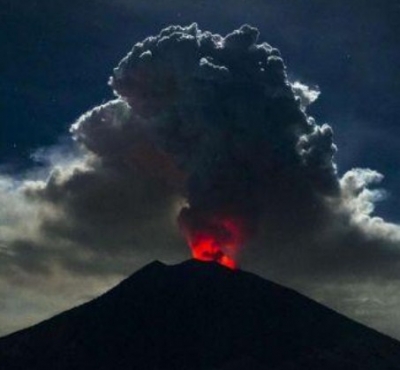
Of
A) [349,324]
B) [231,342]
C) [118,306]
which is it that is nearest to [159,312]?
[118,306]

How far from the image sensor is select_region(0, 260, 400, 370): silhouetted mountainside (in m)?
105

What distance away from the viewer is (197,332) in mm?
114938

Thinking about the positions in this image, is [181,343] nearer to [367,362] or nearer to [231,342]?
[231,342]

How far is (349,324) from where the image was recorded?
12231 cm

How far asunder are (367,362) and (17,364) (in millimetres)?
51684

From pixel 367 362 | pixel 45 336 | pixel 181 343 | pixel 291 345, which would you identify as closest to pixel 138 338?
pixel 181 343

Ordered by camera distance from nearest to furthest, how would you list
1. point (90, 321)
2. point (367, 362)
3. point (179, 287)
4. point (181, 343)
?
point (367, 362) → point (181, 343) → point (90, 321) → point (179, 287)

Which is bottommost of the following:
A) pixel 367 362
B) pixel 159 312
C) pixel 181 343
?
pixel 367 362

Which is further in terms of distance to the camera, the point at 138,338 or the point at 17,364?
the point at 138,338

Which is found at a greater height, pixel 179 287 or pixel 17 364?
pixel 179 287

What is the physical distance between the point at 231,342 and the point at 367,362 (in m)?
20.6

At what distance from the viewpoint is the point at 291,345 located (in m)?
109

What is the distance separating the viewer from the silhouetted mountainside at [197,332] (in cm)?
10462

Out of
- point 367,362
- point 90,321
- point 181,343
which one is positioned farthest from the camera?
point 90,321
